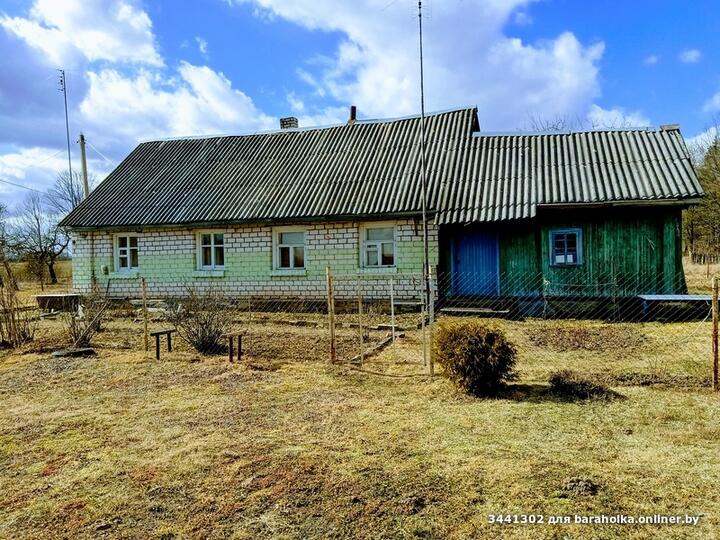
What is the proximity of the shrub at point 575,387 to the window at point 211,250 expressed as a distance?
13.6 metres

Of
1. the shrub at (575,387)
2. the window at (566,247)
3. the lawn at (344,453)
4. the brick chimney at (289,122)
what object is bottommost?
the lawn at (344,453)

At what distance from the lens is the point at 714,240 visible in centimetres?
2927

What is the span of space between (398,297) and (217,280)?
21.3ft

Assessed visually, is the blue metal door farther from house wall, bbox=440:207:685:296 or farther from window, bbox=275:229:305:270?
window, bbox=275:229:305:270

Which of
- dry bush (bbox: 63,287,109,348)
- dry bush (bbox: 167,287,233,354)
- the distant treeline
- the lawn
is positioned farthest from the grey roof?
the distant treeline

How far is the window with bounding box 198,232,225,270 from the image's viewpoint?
18.0 meters

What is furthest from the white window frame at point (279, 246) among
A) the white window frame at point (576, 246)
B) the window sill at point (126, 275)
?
the white window frame at point (576, 246)

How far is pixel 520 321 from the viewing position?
13.4m

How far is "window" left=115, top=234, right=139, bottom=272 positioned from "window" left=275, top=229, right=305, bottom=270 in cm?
589

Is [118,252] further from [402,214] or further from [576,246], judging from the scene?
[576,246]

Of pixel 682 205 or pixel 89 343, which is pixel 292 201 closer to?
pixel 89 343

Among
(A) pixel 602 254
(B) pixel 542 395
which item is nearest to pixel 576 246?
(A) pixel 602 254

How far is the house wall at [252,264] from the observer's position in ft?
51.9

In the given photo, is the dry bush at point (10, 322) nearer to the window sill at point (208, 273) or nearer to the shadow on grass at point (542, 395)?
the window sill at point (208, 273)
